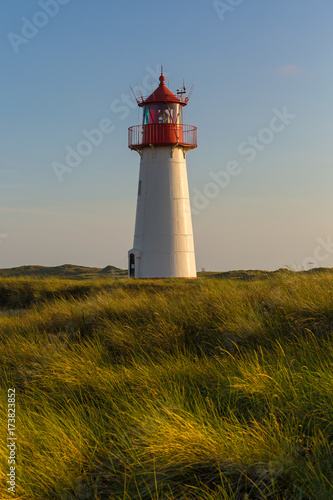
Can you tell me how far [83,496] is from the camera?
3.33 meters

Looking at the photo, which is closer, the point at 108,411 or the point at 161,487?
the point at 161,487

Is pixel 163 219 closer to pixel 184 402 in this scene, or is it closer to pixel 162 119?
pixel 162 119

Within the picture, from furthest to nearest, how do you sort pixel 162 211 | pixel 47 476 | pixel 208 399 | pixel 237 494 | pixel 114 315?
pixel 162 211, pixel 114 315, pixel 208 399, pixel 47 476, pixel 237 494

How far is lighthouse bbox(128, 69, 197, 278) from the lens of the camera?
68.8ft

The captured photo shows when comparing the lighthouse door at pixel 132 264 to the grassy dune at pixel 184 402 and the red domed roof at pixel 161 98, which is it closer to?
the red domed roof at pixel 161 98

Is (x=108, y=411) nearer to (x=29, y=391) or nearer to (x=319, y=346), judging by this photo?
(x=29, y=391)

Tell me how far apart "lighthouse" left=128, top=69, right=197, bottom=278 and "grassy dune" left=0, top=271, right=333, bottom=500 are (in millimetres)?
12820

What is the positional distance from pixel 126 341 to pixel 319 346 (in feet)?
8.49

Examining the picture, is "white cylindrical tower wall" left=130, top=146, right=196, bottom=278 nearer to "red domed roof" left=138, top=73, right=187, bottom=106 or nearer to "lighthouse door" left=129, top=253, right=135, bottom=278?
"lighthouse door" left=129, top=253, right=135, bottom=278

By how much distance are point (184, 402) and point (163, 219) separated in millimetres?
16934

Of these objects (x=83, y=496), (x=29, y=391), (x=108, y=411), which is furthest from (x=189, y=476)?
(x=29, y=391)

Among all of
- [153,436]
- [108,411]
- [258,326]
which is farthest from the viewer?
[258,326]

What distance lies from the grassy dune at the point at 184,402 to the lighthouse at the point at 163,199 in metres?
12.8

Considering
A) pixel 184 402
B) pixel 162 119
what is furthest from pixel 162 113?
pixel 184 402
